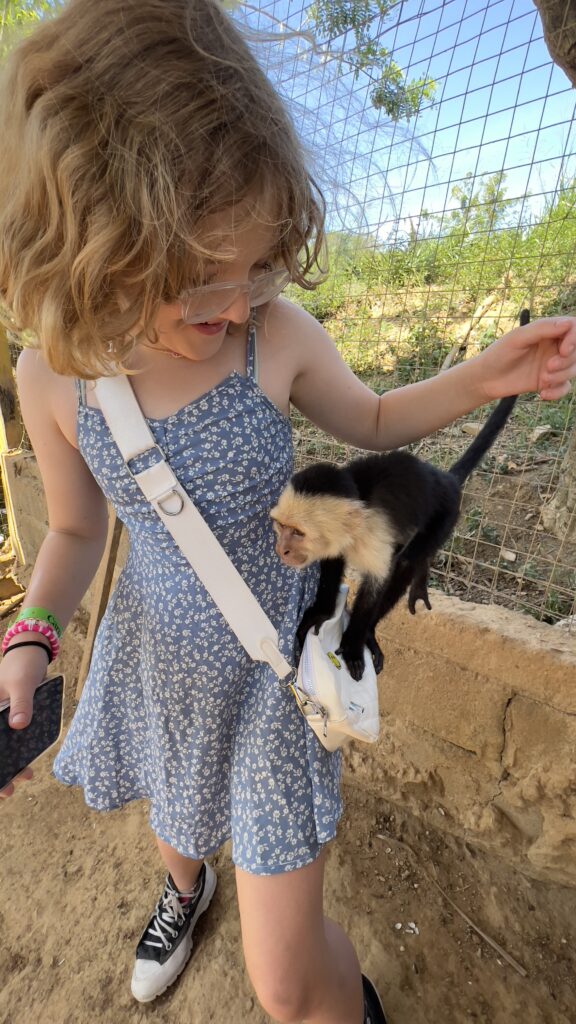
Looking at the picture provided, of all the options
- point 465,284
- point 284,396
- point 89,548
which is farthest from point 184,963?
point 465,284

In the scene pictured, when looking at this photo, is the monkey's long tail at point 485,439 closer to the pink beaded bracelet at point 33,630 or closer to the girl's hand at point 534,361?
the girl's hand at point 534,361

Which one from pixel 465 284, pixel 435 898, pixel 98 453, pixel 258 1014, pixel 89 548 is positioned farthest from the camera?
pixel 465 284

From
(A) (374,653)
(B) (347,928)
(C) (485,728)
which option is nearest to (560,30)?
(A) (374,653)

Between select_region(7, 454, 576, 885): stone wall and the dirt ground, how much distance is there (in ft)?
0.34

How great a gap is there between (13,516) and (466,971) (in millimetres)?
2942

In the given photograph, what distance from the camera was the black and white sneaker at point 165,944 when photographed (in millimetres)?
1474

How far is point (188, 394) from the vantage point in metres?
1.00

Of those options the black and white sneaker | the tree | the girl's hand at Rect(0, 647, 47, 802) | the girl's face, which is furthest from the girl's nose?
the black and white sneaker

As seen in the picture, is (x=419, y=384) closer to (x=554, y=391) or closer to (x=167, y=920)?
(x=554, y=391)

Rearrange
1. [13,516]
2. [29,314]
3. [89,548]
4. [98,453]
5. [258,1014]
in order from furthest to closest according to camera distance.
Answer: [13,516], [258,1014], [89,548], [98,453], [29,314]

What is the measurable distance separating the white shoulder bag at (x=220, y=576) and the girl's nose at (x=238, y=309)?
230 mm

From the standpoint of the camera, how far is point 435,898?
1661 mm

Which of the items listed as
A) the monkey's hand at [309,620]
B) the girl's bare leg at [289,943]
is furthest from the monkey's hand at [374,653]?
the girl's bare leg at [289,943]

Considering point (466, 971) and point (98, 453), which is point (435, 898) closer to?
point (466, 971)
